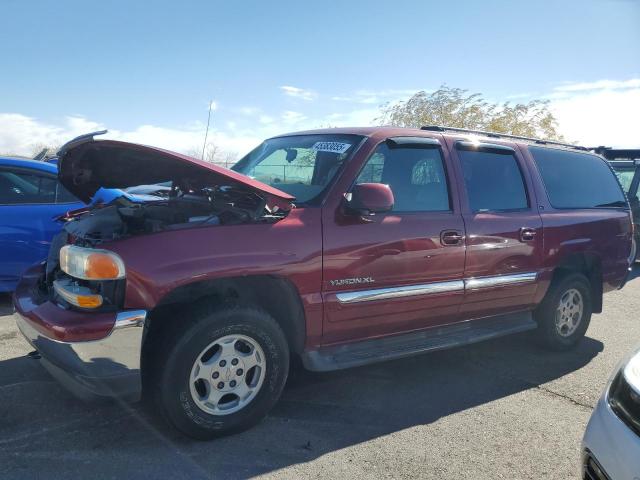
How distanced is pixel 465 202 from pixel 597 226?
Result: 1.87 metres

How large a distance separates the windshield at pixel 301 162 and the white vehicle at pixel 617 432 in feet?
6.52

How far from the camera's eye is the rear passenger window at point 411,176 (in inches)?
147

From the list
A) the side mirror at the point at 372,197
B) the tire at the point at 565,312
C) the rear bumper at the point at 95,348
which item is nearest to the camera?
the rear bumper at the point at 95,348

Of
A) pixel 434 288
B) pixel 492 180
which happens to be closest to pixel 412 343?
pixel 434 288

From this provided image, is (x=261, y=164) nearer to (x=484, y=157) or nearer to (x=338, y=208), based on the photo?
(x=338, y=208)

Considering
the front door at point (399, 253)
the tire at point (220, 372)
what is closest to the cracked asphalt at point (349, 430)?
the tire at point (220, 372)

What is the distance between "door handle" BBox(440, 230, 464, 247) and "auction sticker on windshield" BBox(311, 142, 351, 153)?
3.09 feet

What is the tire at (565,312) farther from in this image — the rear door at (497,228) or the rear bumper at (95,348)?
the rear bumper at (95,348)

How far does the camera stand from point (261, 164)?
430cm

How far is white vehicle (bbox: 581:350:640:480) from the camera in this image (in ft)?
7.04

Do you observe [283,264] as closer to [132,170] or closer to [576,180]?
[132,170]

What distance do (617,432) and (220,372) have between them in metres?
2.02

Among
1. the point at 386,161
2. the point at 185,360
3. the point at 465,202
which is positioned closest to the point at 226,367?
the point at 185,360

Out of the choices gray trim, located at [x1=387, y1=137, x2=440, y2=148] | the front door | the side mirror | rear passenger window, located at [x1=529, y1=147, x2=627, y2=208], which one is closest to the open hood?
A: the side mirror
